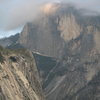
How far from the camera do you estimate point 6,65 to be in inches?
5527

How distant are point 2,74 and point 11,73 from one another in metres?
9.15

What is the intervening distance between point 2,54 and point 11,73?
709 cm

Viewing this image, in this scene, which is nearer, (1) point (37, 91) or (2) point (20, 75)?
(2) point (20, 75)

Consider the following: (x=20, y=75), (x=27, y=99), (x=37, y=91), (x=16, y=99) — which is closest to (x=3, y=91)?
(x=16, y=99)

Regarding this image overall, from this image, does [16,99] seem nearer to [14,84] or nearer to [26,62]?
[14,84]

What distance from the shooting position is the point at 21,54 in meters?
163

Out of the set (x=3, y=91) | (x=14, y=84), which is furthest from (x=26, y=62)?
(x=3, y=91)

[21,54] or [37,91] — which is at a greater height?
[21,54]

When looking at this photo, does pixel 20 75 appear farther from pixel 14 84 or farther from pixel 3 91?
pixel 3 91

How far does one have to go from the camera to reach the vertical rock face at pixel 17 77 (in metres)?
130

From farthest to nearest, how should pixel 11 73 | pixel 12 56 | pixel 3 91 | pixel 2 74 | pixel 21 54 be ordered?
1. pixel 21 54
2. pixel 12 56
3. pixel 11 73
4. pixel 2 74
5. pixel 3 91

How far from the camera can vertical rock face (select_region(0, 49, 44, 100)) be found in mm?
130150

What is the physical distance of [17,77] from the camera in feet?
477

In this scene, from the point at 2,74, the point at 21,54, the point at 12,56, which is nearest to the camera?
the point at 2,74
